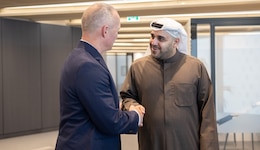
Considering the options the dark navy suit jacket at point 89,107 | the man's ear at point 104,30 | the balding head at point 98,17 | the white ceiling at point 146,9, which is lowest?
the dark navy suit jacket at point 89,107

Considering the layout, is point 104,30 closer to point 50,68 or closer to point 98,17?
point 98,17

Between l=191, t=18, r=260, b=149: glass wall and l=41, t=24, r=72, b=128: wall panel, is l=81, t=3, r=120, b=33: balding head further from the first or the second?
l=41, t=24, r=72, b=128: wall panel

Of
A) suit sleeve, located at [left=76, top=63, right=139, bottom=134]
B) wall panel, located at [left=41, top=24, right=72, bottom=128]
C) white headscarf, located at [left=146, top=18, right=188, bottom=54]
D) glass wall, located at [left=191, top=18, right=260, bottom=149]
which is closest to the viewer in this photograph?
suit sleeve, located at [left=76, top=63, right=139, bottom=134]

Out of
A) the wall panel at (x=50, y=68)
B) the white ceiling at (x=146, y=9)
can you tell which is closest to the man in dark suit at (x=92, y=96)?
the white ceiling at (x=146, y=9)

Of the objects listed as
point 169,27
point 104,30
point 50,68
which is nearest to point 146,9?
point 50,68

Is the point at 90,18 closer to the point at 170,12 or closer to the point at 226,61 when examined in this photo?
the point at 226,61

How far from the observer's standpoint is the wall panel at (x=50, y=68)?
591cm

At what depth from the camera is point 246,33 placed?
417 cm

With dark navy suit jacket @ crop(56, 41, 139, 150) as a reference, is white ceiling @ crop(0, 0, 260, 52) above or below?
above

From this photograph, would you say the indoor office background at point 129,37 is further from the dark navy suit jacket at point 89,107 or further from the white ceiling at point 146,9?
the dark navy suit jacket at point 89,107

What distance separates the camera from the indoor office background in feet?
13.8

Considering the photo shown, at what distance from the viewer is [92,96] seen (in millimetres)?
1681

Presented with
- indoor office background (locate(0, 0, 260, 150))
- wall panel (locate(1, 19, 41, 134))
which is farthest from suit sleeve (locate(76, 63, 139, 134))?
wall panel (locate(1, 19, 41, 134))

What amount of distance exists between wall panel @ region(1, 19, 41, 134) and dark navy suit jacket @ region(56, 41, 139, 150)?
382 centimetres
